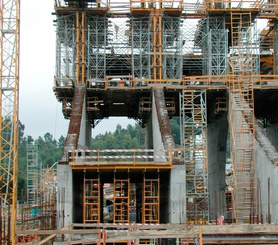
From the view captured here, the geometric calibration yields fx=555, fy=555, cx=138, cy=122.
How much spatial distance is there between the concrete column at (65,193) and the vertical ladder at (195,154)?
9.91 meters

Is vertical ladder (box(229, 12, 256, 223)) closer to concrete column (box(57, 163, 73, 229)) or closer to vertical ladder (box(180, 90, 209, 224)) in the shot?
vertical ladder (box(180, 90, 209, 224))

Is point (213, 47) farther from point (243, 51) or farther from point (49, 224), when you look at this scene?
point (49, 224)

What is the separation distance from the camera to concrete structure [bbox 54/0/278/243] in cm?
3497

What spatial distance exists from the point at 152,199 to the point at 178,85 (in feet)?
29.8

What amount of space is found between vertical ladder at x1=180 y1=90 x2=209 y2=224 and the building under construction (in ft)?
0.24

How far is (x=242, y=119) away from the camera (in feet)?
119

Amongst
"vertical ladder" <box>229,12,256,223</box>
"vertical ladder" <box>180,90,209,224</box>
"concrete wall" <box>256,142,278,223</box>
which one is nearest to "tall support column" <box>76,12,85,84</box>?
"vertical ladder" <box>180,90,209,224</box>

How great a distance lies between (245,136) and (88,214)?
1115 cm

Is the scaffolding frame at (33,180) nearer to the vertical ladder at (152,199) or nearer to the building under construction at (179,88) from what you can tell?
the building under construction at (179,88)

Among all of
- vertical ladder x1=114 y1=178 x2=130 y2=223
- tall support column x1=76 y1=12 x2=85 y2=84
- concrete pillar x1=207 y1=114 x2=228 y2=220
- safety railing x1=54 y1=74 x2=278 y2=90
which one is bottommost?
A: vertical ladder x1=114 y1=178 x2=130 y2=223

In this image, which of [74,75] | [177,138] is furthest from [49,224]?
[177,138]

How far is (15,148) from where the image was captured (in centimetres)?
3644

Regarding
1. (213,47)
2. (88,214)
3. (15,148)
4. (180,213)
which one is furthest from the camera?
(213,47)

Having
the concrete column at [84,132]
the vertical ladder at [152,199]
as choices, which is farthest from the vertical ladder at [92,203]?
the concrete column at [84,132]
